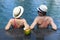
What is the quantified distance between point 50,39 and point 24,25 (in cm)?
82

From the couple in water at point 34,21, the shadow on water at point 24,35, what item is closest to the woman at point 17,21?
the couple in water at point 34,21

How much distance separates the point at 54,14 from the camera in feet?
28.1

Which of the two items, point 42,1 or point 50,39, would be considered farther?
point 42,1

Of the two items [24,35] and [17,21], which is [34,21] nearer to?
[17,21]

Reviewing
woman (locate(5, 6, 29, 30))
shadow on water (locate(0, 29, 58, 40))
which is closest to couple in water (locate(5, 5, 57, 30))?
woman (locate(5, 6, 29, 30))

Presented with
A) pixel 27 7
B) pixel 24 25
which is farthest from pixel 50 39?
pixel 27 7

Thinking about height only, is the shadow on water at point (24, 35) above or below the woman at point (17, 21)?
below

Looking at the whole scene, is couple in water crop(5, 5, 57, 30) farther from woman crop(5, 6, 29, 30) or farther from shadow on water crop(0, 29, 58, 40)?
shadow on water crop(0, 29, 58, 40)

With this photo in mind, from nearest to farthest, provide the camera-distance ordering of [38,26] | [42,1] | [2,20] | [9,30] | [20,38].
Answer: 1. [20,38]
2. [9,30]
3. [38,26]
4. [2,20]
5. [42,1]

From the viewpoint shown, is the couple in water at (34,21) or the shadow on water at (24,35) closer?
the shadow on water at (24,35)

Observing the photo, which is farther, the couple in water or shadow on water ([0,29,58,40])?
the couple in water

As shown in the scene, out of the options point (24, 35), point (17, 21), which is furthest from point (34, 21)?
point (24, 35)

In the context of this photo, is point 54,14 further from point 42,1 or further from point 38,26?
point 38,26

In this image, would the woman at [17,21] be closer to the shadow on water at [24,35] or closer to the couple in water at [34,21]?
the couple in water at [34,21]
